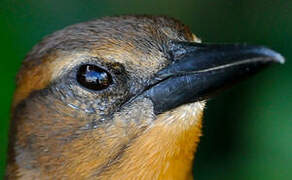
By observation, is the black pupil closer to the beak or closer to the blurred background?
the beak

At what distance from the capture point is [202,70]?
9.50 ft

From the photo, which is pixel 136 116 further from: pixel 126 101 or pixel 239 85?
pixel 239 85

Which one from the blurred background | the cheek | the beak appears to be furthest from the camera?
the blurred background

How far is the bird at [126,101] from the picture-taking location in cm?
291

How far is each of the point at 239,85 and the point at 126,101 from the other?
2.47 meters

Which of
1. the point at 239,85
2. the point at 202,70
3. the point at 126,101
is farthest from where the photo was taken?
the point at 239,85

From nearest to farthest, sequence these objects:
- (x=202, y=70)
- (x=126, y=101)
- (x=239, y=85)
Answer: (x=202, y=70) < (x=126, y=101) < (x=239, y=85)

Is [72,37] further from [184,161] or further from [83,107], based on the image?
[184,161]

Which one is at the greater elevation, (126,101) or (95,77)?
(95,77)

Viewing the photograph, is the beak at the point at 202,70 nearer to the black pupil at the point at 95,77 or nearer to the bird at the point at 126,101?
the bird at the point at 126,101

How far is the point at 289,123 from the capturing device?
4648 millimetres

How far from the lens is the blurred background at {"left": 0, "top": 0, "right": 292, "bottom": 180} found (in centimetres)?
475

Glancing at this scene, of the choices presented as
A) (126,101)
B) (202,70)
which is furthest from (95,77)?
(202,70)

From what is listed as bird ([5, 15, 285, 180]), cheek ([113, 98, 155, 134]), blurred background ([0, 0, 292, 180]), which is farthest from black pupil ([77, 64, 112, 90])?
blurred background ([0, 0, 292, 180])
